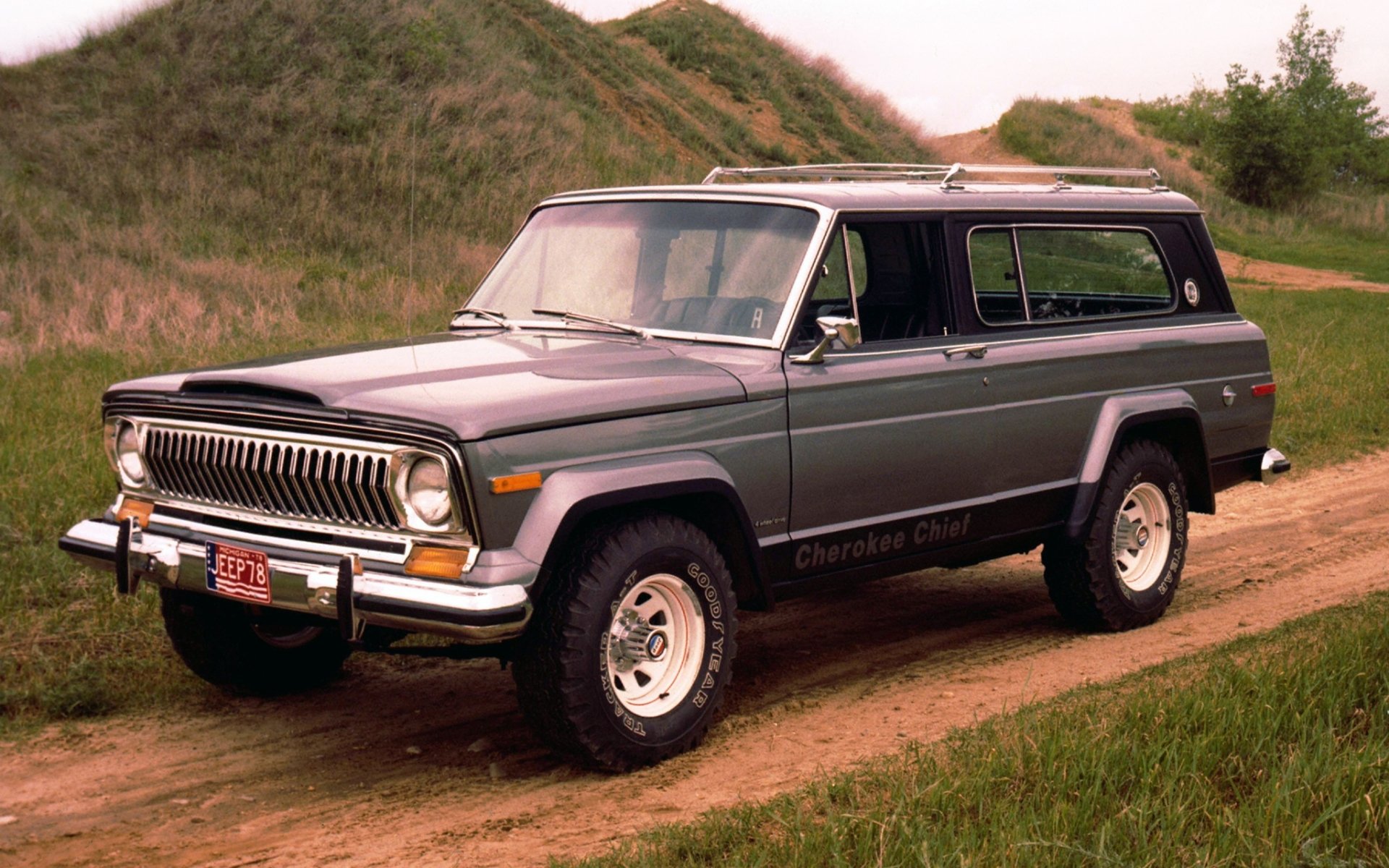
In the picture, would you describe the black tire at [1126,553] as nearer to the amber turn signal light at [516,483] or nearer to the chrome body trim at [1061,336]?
the chrome body trim at [1061,336]

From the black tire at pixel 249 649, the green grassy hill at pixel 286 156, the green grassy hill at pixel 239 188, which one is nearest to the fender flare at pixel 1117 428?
the black tire at pixel 249 649

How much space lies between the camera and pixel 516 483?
414 centimetres

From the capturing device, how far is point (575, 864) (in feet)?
11.8

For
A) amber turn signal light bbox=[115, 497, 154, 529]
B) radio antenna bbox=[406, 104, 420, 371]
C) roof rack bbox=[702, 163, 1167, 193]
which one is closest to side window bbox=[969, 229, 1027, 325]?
roof rack bbox=[702, 163, 1167, 193]

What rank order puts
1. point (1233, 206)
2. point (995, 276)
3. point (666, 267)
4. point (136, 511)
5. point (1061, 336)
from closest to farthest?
point (136, 511), point (666, 267), point (995, 276), point (1061, 336), point (1233, 206)

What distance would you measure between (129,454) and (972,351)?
10.4 feet

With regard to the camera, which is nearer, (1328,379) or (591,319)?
(591,319)

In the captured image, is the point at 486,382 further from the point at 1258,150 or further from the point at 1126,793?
the point at 1258,150

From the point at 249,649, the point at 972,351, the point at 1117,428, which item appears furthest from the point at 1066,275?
the point at 249,649

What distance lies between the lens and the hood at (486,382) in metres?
4.19

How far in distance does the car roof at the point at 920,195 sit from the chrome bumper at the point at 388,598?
2.06m

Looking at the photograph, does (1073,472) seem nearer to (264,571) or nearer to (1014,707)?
(1014,707)

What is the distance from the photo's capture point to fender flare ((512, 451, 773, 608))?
4176 millimetres

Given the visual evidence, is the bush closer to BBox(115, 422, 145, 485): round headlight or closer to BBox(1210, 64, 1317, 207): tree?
BBox(1210, 64, 1317, 207): tree
